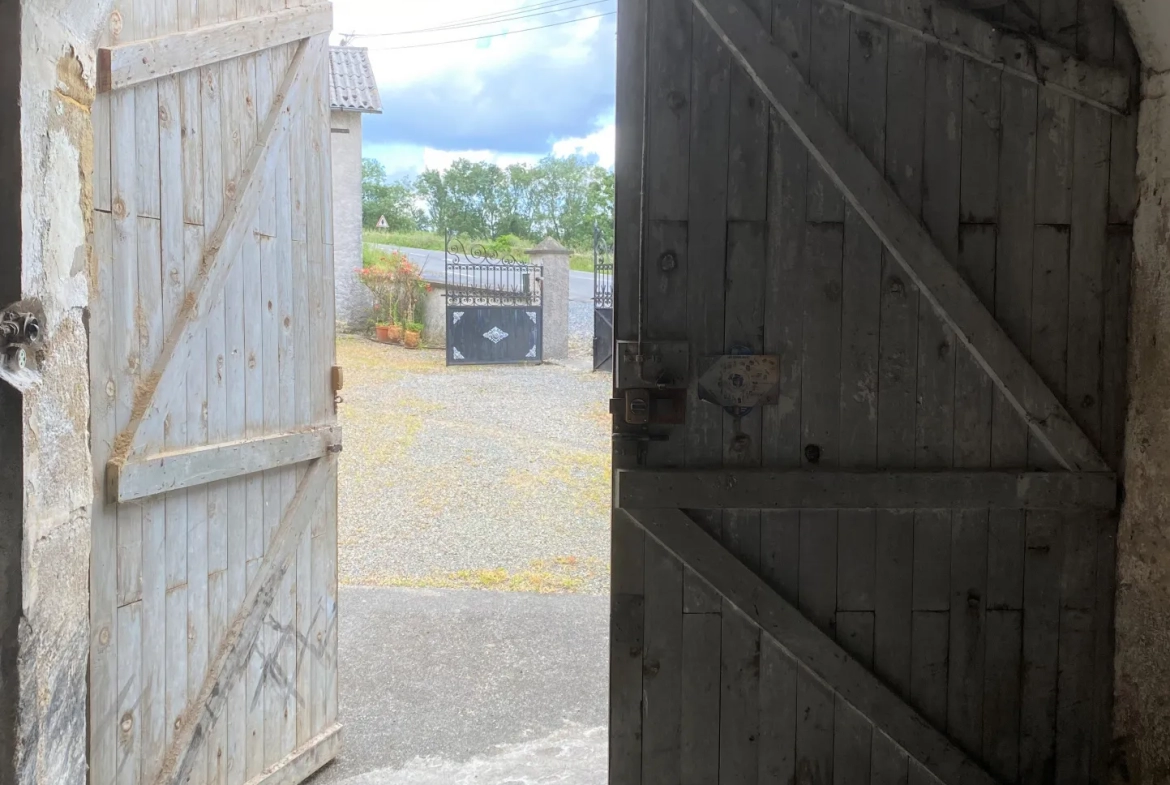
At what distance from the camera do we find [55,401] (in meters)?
1.78

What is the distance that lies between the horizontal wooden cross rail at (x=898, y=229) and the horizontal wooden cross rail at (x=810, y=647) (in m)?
0.75

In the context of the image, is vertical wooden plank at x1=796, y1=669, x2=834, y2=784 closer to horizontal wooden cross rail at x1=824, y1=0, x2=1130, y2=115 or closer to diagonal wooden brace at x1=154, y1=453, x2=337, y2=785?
horizontal wooden cross rail at x1=824, y1=0, x2=1130, y2=115

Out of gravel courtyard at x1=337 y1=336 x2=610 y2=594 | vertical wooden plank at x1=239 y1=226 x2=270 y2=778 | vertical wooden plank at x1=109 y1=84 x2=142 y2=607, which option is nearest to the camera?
vertical wooden plank at x1=109 y1=84 x2=142 y2=607

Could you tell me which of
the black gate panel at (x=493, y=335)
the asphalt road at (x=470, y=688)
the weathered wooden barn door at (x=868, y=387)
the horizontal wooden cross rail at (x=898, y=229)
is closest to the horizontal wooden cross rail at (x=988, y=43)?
the weathered wooden barn door at (x=868, y=387)

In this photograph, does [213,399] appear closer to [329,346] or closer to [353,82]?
[329,346]

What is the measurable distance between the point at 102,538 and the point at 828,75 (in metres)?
2.22

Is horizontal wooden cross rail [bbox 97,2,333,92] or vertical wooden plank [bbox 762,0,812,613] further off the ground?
horizontal wooden cross rail [bbox 97,2,333,92]

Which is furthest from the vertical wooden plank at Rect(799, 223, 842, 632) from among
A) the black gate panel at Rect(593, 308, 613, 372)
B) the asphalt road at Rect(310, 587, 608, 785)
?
the black gate panel at Rect(593, 308, 613, 372)

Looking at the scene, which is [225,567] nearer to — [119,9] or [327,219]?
[327,219]

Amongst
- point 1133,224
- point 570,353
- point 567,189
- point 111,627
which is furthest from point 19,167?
point 567,189

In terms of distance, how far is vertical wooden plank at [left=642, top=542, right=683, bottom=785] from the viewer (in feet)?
7.26

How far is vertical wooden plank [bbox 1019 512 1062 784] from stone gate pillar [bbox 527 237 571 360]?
41.7 ft

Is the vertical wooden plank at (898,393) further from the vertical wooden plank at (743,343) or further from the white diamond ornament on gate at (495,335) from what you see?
the white diamond ornament on gate at (495,335)

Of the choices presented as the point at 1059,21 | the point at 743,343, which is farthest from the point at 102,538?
the point at 1059,21
